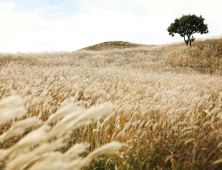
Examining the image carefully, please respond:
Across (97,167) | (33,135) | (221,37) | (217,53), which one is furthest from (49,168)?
(221,37)

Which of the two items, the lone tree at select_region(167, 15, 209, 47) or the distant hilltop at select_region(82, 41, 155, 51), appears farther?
the distant hilltop at select_region(82, 41, 155, 51)

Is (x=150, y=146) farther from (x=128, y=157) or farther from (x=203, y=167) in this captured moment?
(x=203, y=167)

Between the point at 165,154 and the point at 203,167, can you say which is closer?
the point at 203,167

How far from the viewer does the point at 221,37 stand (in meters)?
27.1

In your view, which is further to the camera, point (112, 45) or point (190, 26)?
point (112, 45)

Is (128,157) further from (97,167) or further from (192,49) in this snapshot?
(192,49)

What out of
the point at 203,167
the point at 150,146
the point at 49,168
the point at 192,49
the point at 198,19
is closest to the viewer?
the point at 49,168

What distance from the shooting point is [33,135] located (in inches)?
33.9

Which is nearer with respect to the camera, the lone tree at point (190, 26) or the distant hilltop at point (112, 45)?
the lone tree at point (190, 26)

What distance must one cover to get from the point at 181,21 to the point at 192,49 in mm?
6988

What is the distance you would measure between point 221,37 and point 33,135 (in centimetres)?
3181

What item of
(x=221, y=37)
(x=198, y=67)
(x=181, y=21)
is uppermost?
(x=181, y=21)

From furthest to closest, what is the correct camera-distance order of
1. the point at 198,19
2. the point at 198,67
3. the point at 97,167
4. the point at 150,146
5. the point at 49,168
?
the point at 198,19 → the point at 198,67 → the point at 150,146 → the point at 97,167 → the point at 49,168

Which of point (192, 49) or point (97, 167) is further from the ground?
point (192, 49)
